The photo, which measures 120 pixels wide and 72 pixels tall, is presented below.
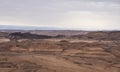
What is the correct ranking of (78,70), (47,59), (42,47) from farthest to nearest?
(42,47) → (47,59) → (78,70)

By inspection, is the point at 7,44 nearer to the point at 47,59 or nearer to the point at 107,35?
the point at 47,59

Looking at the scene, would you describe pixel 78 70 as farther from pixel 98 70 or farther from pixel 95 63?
pixel 95 63

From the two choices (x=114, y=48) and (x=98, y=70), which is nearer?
(x=98, y=70)

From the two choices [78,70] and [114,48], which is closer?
[78,70]

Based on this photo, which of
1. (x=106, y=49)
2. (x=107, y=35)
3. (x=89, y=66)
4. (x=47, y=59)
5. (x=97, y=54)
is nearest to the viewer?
(x=89, y=66)

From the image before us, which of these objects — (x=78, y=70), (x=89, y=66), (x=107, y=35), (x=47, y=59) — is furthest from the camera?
(x=107, y=35)

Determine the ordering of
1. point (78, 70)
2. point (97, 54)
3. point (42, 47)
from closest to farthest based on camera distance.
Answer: point (78, 70)
point (97, 54)
point (42, 47)

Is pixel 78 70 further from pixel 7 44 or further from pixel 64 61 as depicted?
pixel 7 44

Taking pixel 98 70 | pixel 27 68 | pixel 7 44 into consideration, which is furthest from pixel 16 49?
pixel 98 70

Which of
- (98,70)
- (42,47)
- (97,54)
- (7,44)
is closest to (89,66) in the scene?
(98,70)
